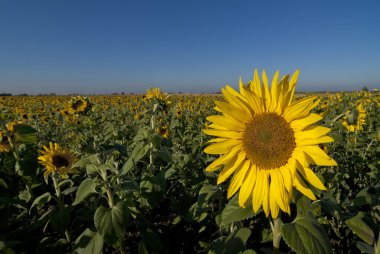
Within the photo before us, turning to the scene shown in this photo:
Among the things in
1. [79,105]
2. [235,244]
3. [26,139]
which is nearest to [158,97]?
[79,105]

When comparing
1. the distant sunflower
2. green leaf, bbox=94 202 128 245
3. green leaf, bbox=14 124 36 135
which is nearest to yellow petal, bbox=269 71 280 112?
green leaf, bbox=94 202 128 245

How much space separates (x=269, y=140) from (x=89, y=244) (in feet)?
6.13

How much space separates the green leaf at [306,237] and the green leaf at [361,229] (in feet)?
1.35

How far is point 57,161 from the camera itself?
3480mm

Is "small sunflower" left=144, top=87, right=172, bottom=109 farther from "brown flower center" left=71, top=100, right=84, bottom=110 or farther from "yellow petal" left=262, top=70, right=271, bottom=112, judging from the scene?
"yellow petal" left=262, top=70, right=271, bottom=112

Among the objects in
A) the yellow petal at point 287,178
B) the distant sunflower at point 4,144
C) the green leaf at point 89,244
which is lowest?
the green leaf at point 89,244

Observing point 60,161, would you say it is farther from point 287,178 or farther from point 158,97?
point 287,178

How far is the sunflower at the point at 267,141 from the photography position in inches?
63.2

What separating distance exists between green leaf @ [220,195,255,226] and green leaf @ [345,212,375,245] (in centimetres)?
71

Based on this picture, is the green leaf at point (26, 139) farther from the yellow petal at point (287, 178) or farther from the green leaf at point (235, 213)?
the yellow petal at point (287, 178)

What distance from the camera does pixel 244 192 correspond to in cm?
179

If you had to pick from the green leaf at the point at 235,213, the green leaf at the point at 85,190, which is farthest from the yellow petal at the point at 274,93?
the green leaf at the point at 85,190

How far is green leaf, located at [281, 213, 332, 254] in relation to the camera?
146 centimetres

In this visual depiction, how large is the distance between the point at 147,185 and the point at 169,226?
3.87 ft
